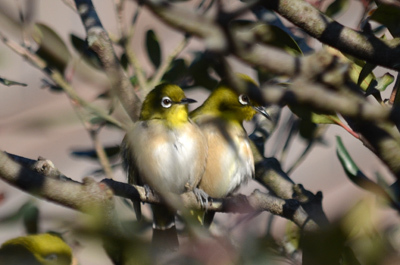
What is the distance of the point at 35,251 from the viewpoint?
2.85 feet

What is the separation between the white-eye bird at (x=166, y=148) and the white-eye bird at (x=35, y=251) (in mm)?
1887

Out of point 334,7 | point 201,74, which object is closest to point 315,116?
point 334,7

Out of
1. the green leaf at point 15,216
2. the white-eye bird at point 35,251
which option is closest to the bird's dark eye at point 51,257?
the white-eye bird at point 35,251

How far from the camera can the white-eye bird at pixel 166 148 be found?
2.93 metres

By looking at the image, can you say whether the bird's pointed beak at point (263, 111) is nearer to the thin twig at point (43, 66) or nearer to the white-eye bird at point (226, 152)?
the white-eye bird at point (226, 152)

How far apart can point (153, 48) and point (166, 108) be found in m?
0.33

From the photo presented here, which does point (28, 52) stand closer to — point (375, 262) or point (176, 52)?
point (176, 52)

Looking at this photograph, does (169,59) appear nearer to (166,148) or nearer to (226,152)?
(166,148)

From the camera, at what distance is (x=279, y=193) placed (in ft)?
6.89

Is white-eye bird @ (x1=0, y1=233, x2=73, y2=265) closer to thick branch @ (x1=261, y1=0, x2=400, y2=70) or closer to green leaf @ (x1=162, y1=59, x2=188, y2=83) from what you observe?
thick branch @ (x1=261, y1=0, x2=400, y2=70)

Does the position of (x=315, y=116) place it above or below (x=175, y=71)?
above

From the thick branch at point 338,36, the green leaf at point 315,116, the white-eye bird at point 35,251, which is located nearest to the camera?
the white-eye bird at point 35,251

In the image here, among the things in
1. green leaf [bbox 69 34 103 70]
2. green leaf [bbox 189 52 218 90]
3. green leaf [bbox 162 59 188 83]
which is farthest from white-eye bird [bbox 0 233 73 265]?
green leaf [bbox 162 59 188 83]

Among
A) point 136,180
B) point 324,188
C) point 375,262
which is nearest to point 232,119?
point 136,180
